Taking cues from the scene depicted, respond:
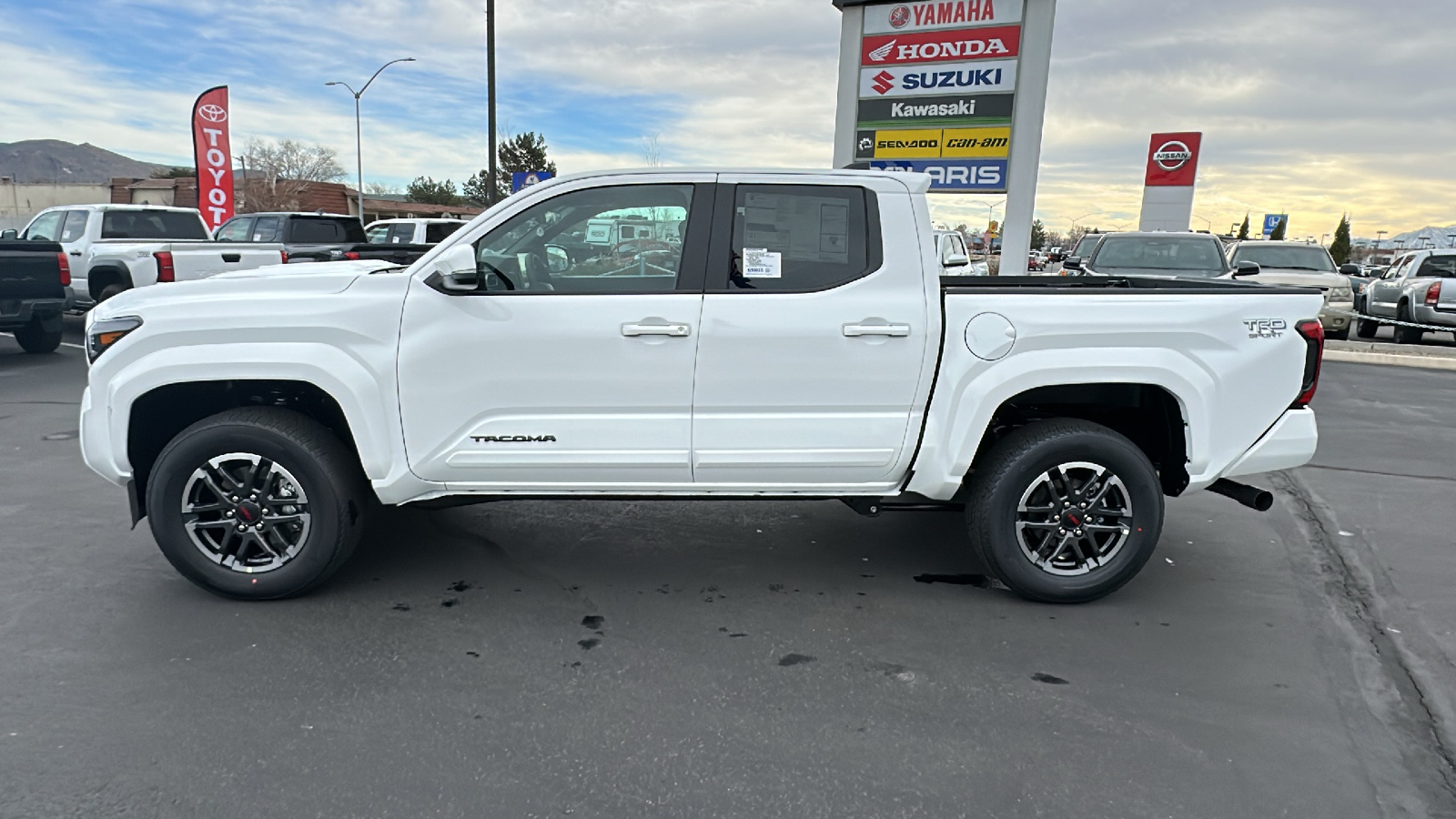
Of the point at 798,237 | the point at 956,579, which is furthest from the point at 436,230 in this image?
the point at 956,579

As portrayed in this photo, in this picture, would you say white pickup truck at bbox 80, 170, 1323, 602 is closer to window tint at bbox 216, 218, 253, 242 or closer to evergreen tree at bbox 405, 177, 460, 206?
window tint at bbox 216, 218, 253, 242

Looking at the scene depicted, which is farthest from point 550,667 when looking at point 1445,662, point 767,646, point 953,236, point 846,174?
point 953,236

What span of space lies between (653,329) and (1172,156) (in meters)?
33.9

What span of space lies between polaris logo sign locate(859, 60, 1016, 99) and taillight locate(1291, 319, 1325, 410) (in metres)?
9.02

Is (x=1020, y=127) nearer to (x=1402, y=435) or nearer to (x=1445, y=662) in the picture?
(x=1402, y=435)

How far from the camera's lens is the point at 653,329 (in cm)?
379

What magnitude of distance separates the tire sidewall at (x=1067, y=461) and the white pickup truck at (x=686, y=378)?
0.04ft

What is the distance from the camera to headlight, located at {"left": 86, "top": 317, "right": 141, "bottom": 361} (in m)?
3.85

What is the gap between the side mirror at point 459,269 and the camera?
3652 mm

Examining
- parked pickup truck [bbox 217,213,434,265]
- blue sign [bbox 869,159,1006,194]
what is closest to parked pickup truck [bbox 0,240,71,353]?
parked pickup truck [bbox 217,213,434,265]

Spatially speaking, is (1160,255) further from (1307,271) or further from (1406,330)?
(1406,330)

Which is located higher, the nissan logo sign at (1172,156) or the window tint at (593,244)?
the nissan logo sign at (1172,156)

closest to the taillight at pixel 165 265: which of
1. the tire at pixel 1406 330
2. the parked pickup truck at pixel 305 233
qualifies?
the parked pickup truck at pixel 305 233

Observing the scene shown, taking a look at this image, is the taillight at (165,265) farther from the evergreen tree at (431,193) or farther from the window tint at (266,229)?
the evergreen tree at (431,193)
